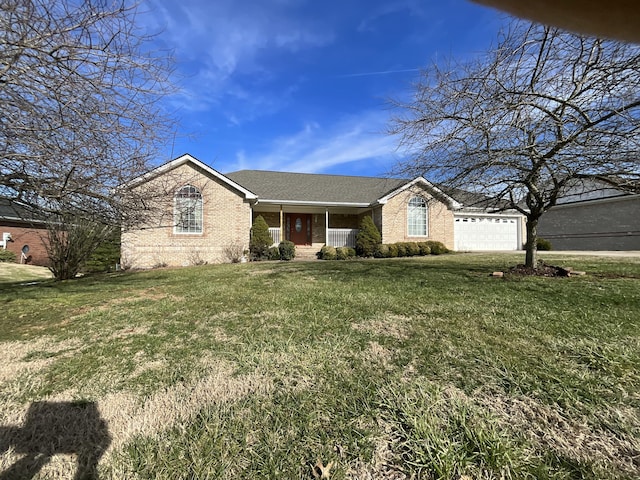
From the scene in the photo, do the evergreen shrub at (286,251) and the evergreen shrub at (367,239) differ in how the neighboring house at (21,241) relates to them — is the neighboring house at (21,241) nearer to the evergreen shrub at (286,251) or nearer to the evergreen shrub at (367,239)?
the evergreen shrub at (286,251)

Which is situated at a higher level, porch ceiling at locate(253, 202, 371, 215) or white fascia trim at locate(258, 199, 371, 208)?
white fascia trim at locate(258, 199, 371, 208)

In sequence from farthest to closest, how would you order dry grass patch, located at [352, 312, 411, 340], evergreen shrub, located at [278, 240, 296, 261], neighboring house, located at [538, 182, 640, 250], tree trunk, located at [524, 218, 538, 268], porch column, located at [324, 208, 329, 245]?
1. porch column, located at [324, 208, 329, 245]
2. neighboring house, located at [538, 182, 640, 250]
3. evergreen shrub, located at [278, 240, 296, 261]
4. tree trunk, located at [524, 218, 538, 268]
5. dry grass patch, located at [352, 312, 411, 340]

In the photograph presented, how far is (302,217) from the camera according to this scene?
21.2 metres

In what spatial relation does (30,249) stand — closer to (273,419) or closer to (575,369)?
(273,419)

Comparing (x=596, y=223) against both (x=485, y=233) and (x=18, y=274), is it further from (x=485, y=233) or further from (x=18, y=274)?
(x=18, y=274)

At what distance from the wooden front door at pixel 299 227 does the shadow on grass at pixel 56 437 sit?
1834cm

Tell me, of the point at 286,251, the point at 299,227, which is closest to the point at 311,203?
the point at 299,227

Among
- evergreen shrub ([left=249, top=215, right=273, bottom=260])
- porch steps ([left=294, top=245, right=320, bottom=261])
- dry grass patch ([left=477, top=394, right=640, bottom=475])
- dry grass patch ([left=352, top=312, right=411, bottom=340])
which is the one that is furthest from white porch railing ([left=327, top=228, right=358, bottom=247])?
dry grass patch ([left=477, top=394, right=640, bottom=475])

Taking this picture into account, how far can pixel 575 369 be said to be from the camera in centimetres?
303

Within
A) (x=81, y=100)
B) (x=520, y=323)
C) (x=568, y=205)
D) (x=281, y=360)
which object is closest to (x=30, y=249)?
(x=81, y=100)

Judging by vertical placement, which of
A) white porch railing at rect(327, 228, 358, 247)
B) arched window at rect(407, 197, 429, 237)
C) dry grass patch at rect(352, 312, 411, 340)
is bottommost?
dry grass patch at rect(352, 312, 411, 340)

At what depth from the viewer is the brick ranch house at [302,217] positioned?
15391 mm

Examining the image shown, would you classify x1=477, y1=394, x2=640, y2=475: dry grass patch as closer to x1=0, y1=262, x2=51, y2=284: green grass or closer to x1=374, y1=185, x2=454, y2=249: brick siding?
x1=374, y1=185, x2=454, y2=249: brick siding

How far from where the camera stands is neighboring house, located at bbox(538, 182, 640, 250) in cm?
1845
